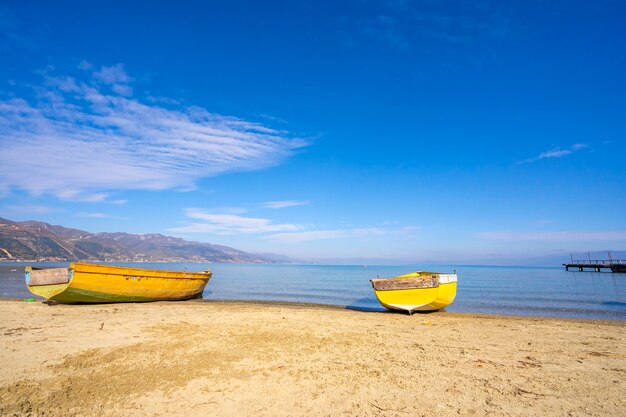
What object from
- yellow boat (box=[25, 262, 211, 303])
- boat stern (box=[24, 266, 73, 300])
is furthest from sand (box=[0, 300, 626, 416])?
boat stern (box=[24, 266, 73, 300])

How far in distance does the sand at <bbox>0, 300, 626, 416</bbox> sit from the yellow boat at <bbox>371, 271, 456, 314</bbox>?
3.38m

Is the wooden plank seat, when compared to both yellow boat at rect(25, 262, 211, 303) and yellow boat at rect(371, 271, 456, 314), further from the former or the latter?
yellow boat at rect(25, 262, 211, 303)

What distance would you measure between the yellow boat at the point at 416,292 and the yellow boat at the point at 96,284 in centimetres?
1203

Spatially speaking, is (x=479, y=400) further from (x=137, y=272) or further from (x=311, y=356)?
(x=137, y=272)

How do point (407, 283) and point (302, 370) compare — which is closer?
point (302, 370)

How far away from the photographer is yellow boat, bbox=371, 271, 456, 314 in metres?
14.3

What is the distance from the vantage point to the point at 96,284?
1628 centimetres

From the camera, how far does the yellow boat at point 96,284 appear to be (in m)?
15.9

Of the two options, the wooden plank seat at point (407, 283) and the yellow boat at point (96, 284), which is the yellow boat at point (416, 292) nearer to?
the wooden plank seat at point (407, 283)

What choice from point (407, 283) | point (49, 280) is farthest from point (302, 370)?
point (49, 280)

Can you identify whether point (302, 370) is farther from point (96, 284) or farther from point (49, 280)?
point (49, 280)

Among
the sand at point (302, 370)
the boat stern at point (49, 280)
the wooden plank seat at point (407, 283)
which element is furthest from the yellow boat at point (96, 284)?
the wooden plank seat at point (407, 283)

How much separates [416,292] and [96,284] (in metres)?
15.1

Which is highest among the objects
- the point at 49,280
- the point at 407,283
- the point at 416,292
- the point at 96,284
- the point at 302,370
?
the point at 407,283
